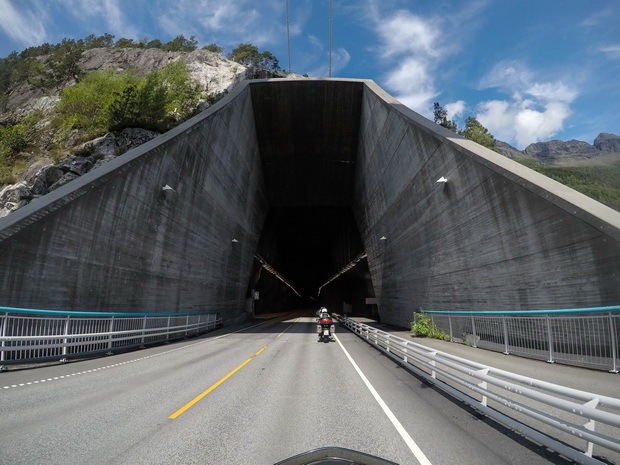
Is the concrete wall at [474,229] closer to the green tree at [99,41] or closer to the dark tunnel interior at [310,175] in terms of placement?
the dark tunnel interior at [310,175]

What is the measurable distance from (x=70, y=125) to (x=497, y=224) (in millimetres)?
37927

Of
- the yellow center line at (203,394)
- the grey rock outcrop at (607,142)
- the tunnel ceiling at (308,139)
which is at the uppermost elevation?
the grey rock outcrop at (607,142)

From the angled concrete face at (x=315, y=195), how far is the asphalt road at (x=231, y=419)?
5.03 meters

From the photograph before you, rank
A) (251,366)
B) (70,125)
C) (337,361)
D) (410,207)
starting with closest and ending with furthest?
(251,366) → (337,361) → (410,207) → (70,125)

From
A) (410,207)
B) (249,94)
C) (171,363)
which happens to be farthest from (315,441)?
(249,94)

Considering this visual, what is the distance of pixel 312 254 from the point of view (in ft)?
204

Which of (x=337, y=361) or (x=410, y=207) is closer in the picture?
(x=337, y=361)

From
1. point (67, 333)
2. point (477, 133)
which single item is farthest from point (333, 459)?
point (477, 133)

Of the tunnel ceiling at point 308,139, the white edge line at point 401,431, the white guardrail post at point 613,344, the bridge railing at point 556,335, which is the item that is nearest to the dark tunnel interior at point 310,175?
the tunnel ceiling at point 308,139

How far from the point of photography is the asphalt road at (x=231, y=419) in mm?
3578

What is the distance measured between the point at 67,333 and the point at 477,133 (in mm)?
69537

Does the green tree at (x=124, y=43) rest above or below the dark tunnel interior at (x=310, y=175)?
above

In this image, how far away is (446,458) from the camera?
3494 mm

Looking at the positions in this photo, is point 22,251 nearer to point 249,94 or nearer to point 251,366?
point 251,366
